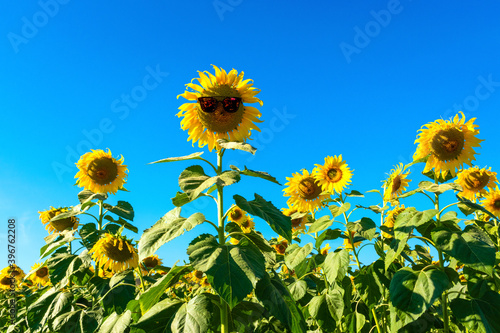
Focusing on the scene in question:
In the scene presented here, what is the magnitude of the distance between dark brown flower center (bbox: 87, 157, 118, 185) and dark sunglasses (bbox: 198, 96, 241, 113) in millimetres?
3048

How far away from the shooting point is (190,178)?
2592mm

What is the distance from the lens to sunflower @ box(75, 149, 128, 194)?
5.77 m

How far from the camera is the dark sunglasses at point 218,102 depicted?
3307mm

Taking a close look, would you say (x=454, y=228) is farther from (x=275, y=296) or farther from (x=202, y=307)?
(x=202, y=307)

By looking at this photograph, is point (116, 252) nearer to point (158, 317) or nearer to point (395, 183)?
point (158, 317)

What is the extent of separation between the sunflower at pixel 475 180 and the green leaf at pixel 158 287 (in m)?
4.34

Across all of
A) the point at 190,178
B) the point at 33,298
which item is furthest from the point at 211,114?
the point at 33,298

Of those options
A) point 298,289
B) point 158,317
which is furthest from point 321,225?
point 158,317

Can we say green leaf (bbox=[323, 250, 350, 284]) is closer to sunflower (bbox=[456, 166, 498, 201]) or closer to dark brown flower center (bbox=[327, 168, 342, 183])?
dark brown flower center (bbox=[327, 168, 342, 183])

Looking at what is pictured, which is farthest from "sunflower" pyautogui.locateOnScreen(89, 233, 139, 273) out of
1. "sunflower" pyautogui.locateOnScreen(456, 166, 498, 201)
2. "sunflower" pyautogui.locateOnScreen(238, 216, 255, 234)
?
"sunflower" pyautogui.locateOnScreen(456, 166, 498, 201)

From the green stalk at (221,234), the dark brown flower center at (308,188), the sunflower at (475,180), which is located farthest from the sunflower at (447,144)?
the green stalk at (221,234)

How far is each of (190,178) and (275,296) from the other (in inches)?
39.5

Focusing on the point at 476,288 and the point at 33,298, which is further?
the point at 33,298

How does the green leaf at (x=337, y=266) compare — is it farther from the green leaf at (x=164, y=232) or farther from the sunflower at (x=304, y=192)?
the sunflower at (x=304, y=192)
